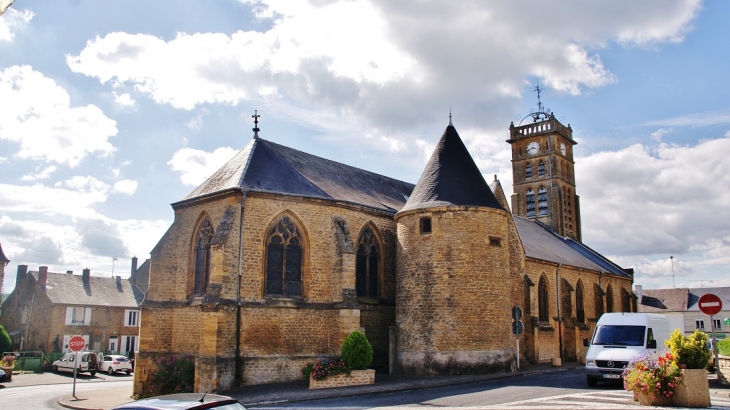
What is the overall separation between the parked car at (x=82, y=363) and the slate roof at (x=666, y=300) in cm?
4347

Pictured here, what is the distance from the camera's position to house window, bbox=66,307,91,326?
43.4m

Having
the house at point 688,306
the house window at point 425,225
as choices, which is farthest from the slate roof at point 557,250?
the house at point 688,306

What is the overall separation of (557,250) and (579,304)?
10.7ft

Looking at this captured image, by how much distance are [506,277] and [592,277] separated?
15.7m

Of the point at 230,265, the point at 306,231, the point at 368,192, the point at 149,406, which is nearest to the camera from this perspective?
the point at 149,406

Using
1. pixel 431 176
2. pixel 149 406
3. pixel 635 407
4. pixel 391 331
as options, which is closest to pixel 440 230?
pixel 431 176

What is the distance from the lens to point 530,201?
4362cm

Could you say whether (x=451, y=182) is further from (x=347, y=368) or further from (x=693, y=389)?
(x=693, y=389)

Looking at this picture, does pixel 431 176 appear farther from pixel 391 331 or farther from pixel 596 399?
pixel 596 399

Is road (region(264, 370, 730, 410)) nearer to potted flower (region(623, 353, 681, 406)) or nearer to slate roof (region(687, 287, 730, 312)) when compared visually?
potted flower (region(623, 353, 681, 406))

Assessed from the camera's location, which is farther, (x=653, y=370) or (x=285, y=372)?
(x=285, y=372)

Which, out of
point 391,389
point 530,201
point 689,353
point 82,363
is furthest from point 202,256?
point 530,201

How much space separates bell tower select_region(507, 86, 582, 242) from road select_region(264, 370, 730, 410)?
25.5 m

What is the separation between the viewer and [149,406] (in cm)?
608
